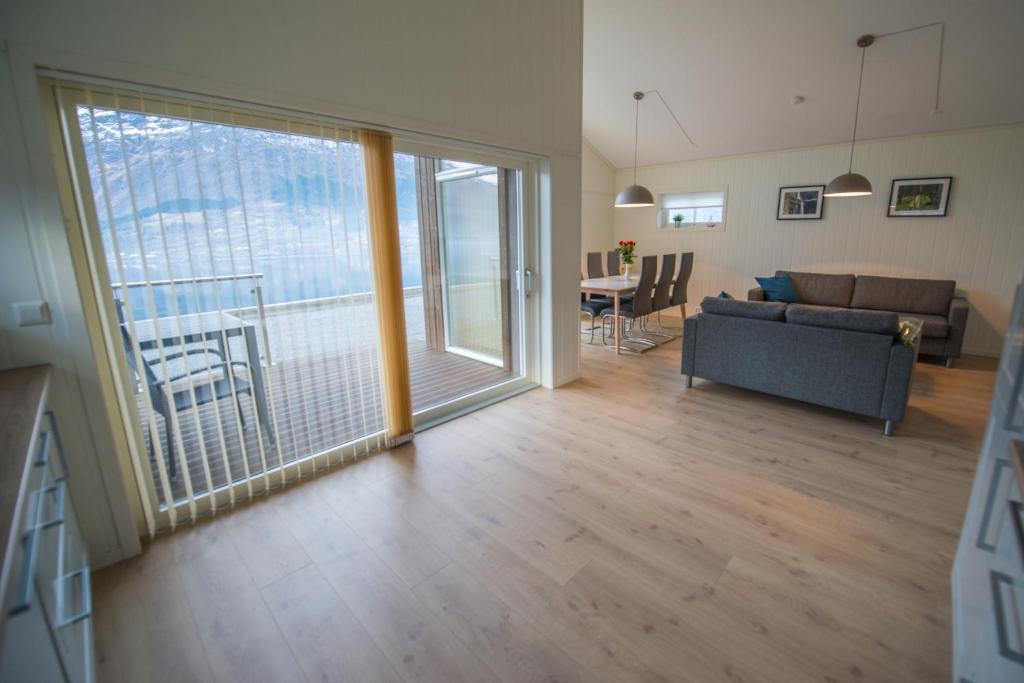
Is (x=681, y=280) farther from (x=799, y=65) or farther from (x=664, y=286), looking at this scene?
(x=799, y=65)

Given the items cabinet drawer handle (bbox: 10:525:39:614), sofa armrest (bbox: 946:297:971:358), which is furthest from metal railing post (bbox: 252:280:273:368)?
sofa armrest (bbox: 946:297:971:358)

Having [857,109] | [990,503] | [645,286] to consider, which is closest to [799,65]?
[857,109]

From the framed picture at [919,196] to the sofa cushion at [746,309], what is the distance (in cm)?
319

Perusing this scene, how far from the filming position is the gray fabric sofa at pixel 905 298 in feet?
15.0

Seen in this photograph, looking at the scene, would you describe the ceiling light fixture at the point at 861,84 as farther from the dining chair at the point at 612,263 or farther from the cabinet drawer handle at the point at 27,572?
the cabinet drawer handle at the point at 27,572

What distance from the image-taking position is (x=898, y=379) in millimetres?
3023

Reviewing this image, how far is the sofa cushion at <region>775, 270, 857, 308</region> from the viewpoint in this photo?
5594mm

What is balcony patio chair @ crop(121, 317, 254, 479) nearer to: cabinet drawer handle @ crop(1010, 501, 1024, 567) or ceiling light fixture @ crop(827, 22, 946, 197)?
cabinet drawer handle @ crop(1010, 501, 1024, 567)

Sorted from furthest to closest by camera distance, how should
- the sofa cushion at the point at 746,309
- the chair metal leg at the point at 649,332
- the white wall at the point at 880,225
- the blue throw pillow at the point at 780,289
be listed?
1. the chair metal leg at the point at 649,332
2. the blue throw pillow at the point at 780,289
3. the white wall at the point at 880,225
4. the sofa cushion at the point at 746,309

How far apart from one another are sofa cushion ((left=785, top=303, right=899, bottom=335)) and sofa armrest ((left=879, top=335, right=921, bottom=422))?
0.45ft

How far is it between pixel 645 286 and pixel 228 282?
411cm

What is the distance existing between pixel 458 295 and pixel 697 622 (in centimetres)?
313

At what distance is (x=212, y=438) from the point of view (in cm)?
280

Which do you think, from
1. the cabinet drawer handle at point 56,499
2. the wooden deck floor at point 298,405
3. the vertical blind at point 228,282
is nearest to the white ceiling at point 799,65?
the vertical blind at point 228,282
